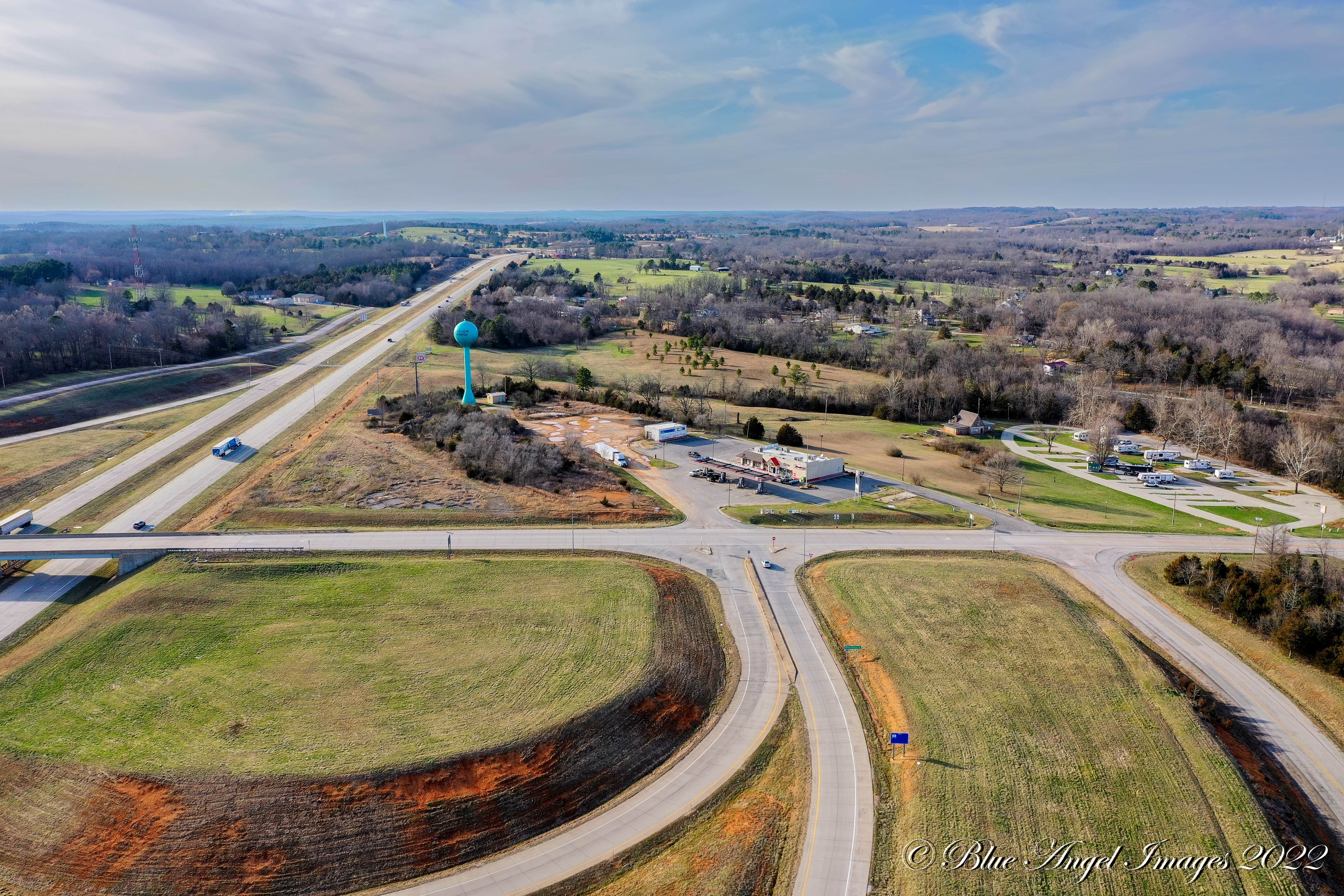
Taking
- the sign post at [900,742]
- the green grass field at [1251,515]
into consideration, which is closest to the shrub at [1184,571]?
the green grass field at [1251,515]

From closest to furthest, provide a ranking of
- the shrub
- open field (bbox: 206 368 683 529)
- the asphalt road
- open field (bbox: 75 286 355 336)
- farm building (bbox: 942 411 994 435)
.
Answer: the shrub < open field (bbox: 206 368 683 529) < the asphalt road < farm building (bbox: 942 411 994 435) < open field (bbox: 75 286 355 336)

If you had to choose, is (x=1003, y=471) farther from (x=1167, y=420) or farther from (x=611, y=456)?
(x=611, y=456)

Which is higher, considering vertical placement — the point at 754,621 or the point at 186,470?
the point at 186,470

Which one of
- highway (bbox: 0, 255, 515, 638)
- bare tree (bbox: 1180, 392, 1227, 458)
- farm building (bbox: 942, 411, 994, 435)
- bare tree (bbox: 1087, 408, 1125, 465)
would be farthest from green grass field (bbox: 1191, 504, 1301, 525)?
highway (bbox: 0, 255, 515, 638)

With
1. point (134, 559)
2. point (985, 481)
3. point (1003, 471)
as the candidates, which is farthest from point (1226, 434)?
point (134, 559)

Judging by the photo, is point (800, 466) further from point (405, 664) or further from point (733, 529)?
point (405, 664)

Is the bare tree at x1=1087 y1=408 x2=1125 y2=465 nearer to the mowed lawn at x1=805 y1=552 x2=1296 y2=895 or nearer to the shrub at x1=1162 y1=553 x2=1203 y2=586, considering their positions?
the shrub at x1=1162 y1=553 x2=1203 y2=586
